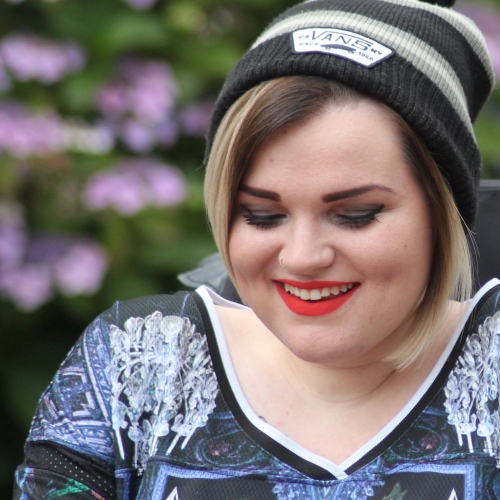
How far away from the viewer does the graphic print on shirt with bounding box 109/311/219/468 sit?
167 cm

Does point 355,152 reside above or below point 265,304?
above

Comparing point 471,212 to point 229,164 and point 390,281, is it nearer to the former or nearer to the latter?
point 390,281

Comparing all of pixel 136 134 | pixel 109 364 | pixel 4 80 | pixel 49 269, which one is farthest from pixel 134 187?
pixel 109 364

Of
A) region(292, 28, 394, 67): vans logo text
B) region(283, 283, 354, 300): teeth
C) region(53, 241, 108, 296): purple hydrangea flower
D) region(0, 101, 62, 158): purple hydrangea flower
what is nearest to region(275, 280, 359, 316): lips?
region(283, 283, 354, 300): teeth

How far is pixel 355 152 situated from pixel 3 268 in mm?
1775

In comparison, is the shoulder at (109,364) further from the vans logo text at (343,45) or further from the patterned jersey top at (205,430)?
the vans logo text at (343,45)

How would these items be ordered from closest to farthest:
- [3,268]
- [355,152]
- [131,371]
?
[355,152], [131,371], [3,268]

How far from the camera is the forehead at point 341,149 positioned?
57.1 inches

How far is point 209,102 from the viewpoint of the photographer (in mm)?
3479

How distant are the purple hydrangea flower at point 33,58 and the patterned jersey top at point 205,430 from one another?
1606mm

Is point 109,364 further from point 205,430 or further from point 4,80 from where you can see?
point 4,80

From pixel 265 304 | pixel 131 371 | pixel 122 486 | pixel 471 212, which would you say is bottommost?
pixel 122 486

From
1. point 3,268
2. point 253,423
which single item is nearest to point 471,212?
point 253,423

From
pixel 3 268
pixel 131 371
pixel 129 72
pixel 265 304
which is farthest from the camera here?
pixel 129 72
